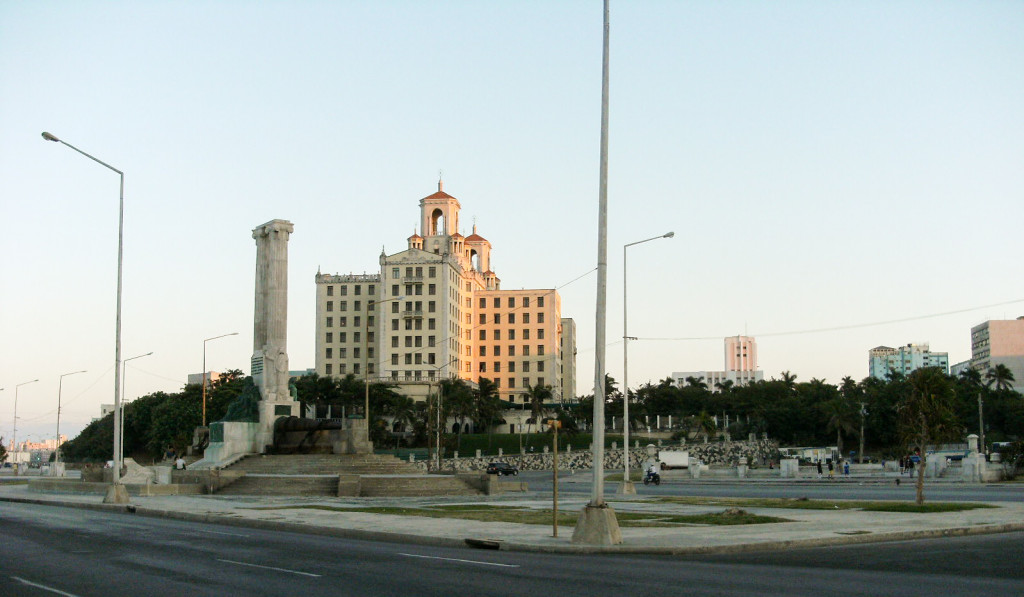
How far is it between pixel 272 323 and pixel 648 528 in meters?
36.2

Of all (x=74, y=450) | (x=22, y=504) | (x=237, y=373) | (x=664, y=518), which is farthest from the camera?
(x=74, y=450)

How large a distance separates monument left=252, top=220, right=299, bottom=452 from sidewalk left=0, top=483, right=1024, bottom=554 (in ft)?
67.6

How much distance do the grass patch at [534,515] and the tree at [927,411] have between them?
6.52 metres

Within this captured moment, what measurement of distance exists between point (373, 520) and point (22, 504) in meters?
21.0

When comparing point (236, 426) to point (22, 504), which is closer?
point (22, 504)

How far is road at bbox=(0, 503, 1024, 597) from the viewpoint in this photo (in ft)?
41.7

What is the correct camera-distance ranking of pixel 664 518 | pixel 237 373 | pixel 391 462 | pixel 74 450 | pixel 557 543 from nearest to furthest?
pixel 557 543 → pixel 664 518 → pixel 391 462 → pixel 237 373 → pixel 74 450

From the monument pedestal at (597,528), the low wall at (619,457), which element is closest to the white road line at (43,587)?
the monument pedestal at (597,528)

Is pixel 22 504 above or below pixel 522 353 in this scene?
below

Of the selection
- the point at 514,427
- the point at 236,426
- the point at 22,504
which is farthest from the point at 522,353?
the point at 22,504

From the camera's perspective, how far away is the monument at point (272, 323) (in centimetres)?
5375

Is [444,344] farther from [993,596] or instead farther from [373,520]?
[993,596]

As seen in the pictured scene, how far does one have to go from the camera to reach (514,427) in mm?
142750

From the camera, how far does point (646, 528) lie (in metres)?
22.5
